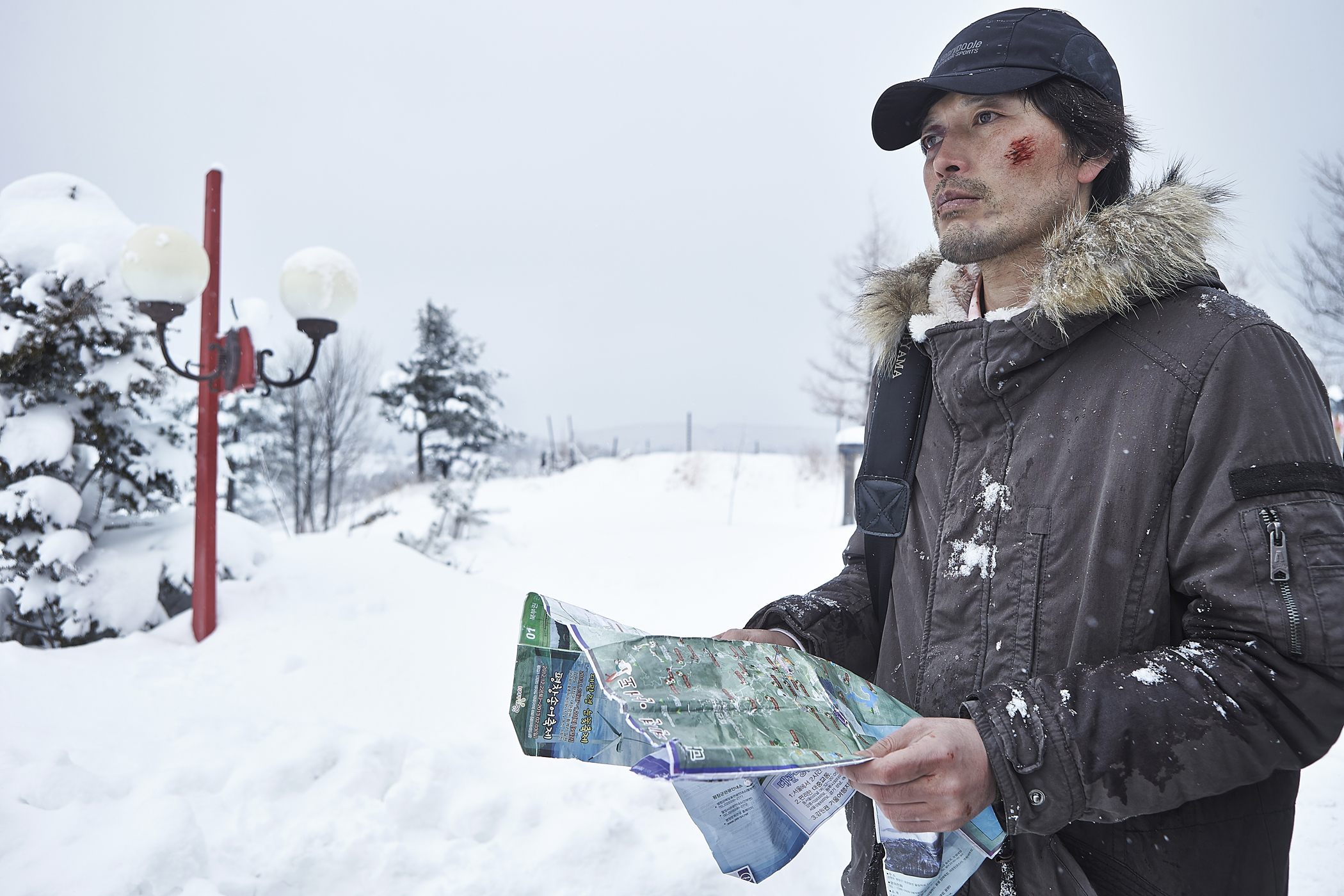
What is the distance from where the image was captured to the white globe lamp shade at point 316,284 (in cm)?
542

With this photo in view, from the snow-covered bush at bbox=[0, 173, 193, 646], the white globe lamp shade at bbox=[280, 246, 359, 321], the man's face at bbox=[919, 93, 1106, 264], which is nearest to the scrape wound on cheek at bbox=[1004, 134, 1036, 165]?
the man's face at bbox=[919, 93, 1106, 264]

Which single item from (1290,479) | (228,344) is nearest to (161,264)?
(228,344)

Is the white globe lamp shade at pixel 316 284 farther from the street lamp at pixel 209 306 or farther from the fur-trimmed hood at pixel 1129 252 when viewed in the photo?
the fur-trimmed hood at pixel 1129 252

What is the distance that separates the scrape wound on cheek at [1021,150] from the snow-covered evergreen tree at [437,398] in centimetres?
2708

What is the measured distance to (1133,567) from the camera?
1.21 meters

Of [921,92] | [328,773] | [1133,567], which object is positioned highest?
[921,92]

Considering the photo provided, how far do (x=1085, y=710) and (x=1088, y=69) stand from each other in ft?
4.06

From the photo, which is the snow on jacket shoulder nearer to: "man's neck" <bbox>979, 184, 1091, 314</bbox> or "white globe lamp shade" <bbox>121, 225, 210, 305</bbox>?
"man's neck" <bbox>979, 184, 1091, 314</bbox>

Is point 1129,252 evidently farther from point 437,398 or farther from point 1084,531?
point 437,398

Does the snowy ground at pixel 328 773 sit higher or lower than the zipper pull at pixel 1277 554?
lower

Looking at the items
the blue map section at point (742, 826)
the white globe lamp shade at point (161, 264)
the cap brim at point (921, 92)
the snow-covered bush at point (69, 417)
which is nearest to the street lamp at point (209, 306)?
the white globe lamp shade at point (161, 264)

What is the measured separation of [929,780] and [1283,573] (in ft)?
1.87

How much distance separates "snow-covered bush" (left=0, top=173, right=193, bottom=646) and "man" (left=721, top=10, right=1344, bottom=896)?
19.7 ft

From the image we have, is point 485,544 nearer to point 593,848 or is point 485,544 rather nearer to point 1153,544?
point 593,848
